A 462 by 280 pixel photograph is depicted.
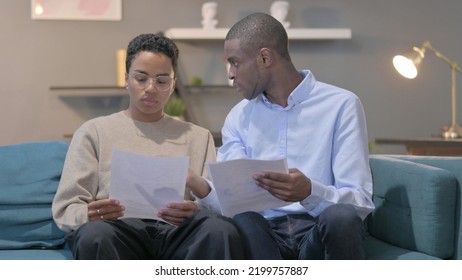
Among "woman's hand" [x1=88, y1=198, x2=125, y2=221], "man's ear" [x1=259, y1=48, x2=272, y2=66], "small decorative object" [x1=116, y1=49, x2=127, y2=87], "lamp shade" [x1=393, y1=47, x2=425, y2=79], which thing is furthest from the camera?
"small decorative object" [x1=116, y1=49, x2=127, y2=87]

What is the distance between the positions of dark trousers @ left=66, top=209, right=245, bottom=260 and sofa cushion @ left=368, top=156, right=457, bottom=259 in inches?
20.2

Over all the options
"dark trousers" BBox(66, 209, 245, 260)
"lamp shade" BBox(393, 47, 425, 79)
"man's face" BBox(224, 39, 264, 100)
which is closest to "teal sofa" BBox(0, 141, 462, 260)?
"dark trousers" BBox(66, 209, 245, 260)

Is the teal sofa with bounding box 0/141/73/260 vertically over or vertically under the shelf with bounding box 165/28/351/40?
under

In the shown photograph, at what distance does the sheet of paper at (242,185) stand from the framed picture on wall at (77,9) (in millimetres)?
3478

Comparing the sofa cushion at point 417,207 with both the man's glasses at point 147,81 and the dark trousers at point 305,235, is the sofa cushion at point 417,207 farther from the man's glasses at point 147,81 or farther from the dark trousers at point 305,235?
the man's glasses at point 147,81

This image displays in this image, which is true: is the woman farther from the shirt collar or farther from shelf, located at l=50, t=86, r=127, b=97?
shelf, located at l=50, t=86, r=127, b=97

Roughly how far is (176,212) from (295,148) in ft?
1.32

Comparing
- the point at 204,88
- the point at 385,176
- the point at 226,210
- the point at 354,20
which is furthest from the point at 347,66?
the point at 226,210

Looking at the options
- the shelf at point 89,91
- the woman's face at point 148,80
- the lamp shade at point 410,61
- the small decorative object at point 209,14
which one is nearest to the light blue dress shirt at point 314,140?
the woman's face at point 148,80

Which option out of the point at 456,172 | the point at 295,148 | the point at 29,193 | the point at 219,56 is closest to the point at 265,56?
the point at 295,148

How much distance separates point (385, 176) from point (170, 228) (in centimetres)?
67

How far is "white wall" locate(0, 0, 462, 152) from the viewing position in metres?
5.26

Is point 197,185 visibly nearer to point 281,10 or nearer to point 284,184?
point 284,184
